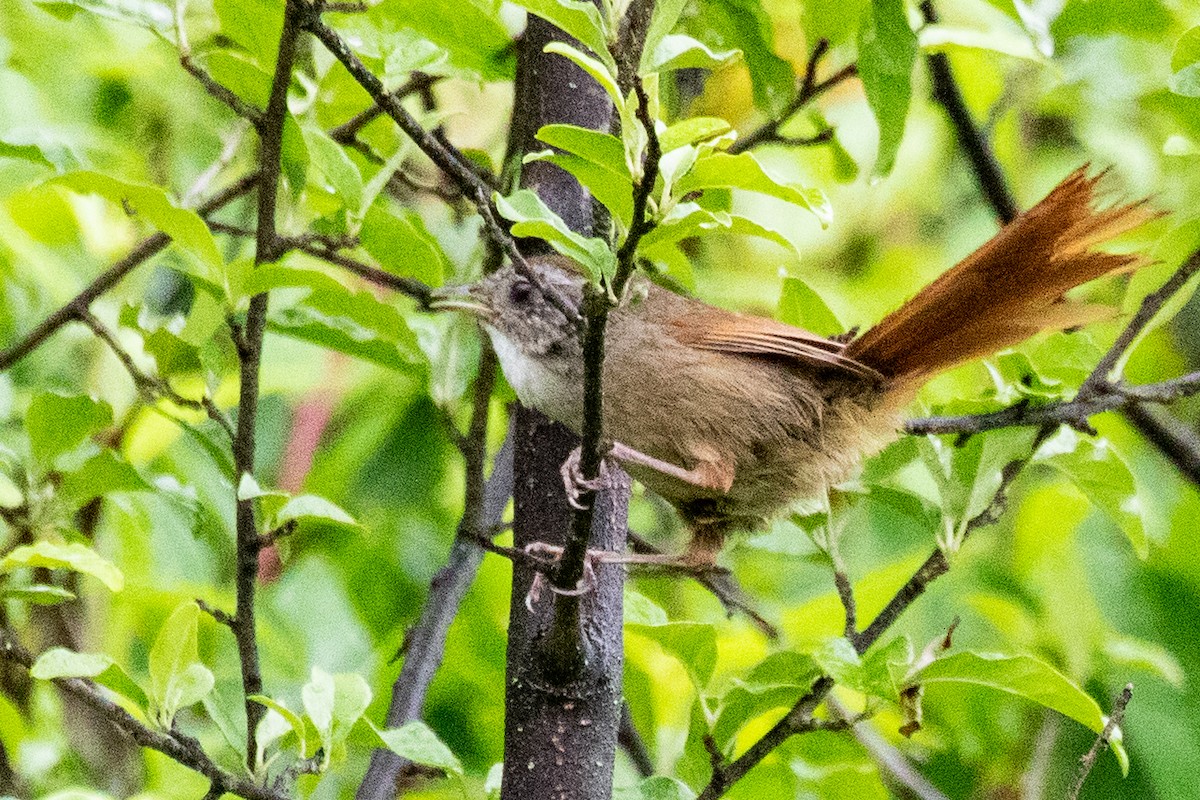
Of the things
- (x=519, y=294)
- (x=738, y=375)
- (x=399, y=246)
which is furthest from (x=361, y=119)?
(x=738, y=375)

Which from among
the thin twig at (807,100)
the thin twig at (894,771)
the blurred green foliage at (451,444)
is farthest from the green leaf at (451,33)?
the thin twig at (894,771)

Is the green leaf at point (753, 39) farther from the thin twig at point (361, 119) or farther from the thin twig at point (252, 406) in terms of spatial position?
the thin twig at point (252, 406)

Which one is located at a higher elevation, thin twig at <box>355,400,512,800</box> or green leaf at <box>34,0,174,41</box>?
green leaf at <box>34,0,174,41</box>

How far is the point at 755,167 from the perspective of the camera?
1.45 m

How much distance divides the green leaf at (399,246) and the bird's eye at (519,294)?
220 millimetres

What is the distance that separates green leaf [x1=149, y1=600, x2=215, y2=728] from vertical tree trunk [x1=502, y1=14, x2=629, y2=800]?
449 mm

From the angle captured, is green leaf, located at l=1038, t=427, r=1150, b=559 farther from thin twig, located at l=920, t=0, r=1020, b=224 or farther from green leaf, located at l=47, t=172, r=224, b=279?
green leaf, located at l=47, t=172, r=224, b=279

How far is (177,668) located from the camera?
1.86m

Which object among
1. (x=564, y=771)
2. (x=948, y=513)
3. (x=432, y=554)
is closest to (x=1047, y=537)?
(x=948, y=513)

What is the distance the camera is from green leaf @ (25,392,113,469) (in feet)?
7.09

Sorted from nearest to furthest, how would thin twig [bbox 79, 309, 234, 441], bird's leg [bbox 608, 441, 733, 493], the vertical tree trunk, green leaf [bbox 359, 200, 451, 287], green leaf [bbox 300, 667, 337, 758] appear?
green leaf [bbox 300, 667, 337, 758] < the vertical tree trunk < thin twig [bbox 79, 309, 234, 441] < green leaf [bbox 359, 200, 451, 287] < bird's leg [bbox 608, 441, 733, 493]

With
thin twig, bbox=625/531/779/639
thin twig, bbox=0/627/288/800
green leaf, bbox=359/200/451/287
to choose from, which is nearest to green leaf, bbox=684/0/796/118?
green leaf, bbox=359/200/451/287

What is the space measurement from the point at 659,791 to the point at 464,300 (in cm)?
97

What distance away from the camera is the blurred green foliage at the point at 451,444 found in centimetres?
193
